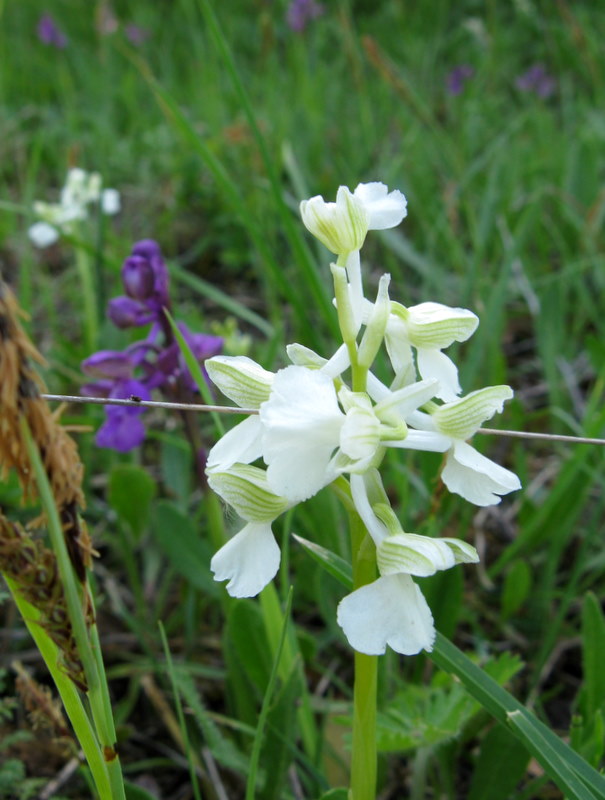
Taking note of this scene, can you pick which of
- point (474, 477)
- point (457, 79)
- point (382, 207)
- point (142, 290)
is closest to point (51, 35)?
point (457, 79)

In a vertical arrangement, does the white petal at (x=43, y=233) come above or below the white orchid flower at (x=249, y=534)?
above

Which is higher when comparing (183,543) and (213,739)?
(183,543)

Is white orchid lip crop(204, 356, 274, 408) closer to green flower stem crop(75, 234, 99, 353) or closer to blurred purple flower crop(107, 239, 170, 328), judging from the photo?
blurred purple flower crop(107, 239, 170, 328)

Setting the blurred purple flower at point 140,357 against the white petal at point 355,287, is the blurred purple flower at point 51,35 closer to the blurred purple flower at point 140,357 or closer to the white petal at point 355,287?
the blurred purple flower at point 140,357

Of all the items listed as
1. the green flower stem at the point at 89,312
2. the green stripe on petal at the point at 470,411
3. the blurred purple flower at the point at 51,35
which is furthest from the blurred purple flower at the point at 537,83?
the green stripe on petal at the point at 470,411

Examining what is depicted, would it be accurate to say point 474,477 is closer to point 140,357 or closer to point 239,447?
point 239,447

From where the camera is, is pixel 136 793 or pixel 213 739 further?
pixel 213 739
